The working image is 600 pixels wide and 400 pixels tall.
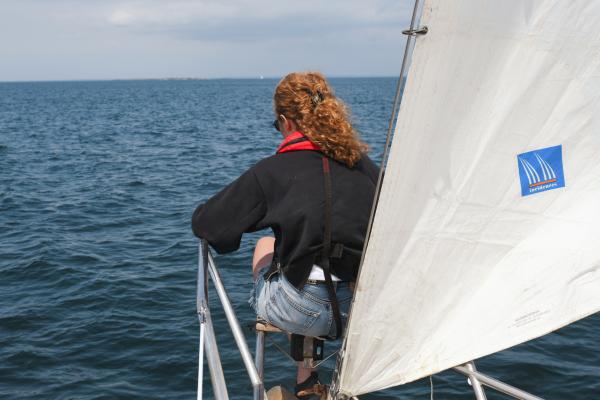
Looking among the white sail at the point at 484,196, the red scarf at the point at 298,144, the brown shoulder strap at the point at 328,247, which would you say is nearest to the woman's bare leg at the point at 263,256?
the brown shoulder strap at the point at 328,247

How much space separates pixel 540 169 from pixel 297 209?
1.01m

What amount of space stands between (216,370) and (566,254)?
158cm

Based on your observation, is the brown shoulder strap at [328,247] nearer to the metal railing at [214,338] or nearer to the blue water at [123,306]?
the metal railing at [214,338]

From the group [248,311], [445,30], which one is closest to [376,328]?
[445,30]

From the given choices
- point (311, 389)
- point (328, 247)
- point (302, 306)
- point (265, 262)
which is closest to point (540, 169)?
point (328, 247)

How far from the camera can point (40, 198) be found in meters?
16.6

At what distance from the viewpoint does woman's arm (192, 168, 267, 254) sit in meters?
2.87

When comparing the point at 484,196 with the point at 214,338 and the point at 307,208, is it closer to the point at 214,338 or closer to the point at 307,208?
the point at 307,208

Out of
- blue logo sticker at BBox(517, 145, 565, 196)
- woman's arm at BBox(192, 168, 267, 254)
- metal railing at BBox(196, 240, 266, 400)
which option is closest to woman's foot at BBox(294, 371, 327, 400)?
metal railing at BBox(196, 240, 266, 400)

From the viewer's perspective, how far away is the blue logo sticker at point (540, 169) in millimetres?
2334

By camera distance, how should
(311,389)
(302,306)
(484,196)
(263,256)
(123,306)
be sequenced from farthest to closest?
(123,306) < (263,256) < (311,389) < (302,306) < (484,196)

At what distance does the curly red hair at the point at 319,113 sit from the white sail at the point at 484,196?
2.19 feet

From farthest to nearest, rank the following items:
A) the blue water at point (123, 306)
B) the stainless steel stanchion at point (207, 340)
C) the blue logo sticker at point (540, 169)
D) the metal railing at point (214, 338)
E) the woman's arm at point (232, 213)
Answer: the blue water at point (123, 306), the woman's arm at point (232, 213), the stainless steel stanchion at point (207, 340), the metal railing at point (214, 338), the blue logo sticker at point (540, 169)

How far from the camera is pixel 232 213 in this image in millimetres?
2941
